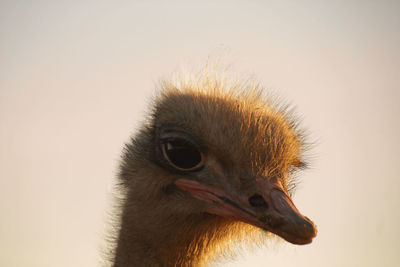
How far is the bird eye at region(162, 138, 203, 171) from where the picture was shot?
110 inches

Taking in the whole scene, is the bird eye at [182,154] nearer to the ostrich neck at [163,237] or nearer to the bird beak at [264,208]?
the bird beak at [264,208]

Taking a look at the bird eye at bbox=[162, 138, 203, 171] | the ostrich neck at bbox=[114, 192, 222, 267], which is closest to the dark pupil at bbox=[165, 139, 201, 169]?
the bird eye at bbox=[162, 138, 203, 171]

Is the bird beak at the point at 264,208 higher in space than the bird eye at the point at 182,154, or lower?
lower

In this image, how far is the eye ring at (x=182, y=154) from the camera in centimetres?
278

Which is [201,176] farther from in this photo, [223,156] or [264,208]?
[264,208]

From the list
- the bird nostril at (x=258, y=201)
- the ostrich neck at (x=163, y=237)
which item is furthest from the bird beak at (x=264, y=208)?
the ostrich neck at (x=163, y=237)

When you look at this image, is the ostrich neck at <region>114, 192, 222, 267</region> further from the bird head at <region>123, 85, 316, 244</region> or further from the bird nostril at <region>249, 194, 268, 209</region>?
the bird nostril at <region>249, 194, 268, 209</region>

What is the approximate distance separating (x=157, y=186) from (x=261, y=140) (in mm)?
639

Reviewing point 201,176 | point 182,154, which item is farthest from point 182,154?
point 201,176

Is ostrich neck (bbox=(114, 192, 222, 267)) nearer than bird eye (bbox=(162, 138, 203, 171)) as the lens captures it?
No

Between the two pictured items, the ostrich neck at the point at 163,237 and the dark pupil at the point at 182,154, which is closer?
the dark pupil at the point at 182,154

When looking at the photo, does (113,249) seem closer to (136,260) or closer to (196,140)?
(136,260)

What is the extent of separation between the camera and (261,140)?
288 cm

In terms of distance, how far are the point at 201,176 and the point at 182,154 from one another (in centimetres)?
18
